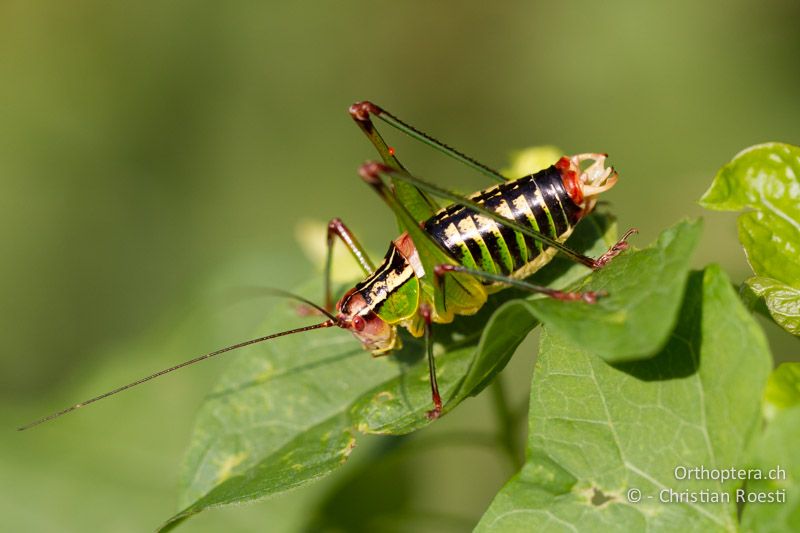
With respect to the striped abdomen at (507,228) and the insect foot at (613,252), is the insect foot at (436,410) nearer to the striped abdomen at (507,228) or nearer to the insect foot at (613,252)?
the striped abdomen at (507,228)

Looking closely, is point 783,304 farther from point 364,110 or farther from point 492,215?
point 364,110

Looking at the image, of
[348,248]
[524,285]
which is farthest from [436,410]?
[348,248]

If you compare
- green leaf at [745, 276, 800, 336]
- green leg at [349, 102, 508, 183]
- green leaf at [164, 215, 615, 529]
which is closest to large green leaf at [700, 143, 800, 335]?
green leaf at [745, 276, 800, 336]

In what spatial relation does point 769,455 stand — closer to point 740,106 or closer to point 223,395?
point 223,395

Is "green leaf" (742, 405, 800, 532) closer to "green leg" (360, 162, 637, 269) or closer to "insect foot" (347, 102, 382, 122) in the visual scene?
"green leg" (360, 162, 637, 269)

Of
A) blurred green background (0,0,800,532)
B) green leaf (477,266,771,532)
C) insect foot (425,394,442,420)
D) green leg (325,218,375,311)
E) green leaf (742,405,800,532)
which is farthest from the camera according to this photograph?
blurred green background (0,0,800,532)

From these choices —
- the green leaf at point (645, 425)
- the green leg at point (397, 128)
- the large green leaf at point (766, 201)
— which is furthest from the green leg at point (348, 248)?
the large green leaf at point (766, 201)
